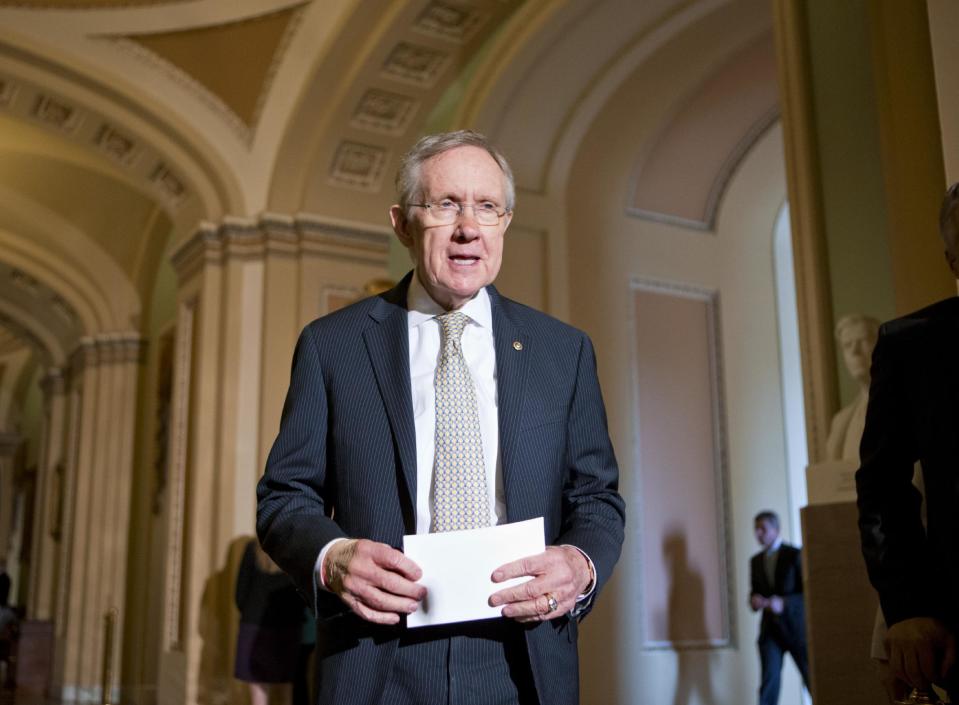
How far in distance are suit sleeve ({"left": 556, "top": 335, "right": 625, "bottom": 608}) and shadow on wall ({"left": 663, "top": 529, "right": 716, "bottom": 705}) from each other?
6990 millimetres

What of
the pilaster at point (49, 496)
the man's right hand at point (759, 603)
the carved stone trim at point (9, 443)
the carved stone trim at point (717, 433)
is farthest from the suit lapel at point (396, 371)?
the carved stone trim at point (9, 443)

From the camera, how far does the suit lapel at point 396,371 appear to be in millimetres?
1784

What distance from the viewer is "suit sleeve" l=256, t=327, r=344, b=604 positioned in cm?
171

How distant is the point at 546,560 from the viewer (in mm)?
1628

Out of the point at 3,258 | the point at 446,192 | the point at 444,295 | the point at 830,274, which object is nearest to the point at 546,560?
the point at 444,295

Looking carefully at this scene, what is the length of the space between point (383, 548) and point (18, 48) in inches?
324

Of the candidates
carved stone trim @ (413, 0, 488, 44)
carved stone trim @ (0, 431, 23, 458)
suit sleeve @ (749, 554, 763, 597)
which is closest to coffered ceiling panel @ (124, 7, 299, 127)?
carved stone trim @ (413, 0, 488, 44)

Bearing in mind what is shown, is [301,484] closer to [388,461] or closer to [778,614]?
[388,461]

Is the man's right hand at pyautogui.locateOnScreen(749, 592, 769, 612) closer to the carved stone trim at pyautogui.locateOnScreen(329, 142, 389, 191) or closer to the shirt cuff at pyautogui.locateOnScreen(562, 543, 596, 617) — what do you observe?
the carved stone trim at pyautogui.locateOnScreen(329, 142, 389, 191)

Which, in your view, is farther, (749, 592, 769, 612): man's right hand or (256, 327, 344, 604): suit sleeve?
(749, 592, 769, 612): man's right hand

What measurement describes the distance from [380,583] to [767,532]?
6.66 metres

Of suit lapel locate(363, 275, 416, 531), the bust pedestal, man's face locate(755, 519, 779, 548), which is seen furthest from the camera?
man's face locate(755, 519, 779, 548)

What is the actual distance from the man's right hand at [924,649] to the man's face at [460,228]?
908 mm

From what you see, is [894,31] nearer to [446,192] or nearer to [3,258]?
[446,192]
